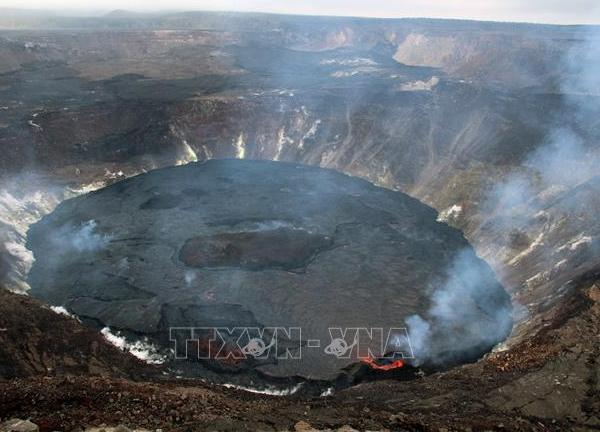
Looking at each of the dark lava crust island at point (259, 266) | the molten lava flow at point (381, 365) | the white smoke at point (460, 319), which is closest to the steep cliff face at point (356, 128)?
the white smoke at point (460, 319)

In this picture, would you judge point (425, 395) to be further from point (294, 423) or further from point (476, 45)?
point (476, 45)

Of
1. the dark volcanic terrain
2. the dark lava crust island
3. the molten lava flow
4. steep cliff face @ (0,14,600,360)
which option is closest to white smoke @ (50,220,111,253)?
the dark lava crust island

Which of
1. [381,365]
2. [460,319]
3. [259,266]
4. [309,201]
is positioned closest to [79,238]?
[259,266]

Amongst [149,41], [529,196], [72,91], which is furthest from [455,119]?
[149,41]

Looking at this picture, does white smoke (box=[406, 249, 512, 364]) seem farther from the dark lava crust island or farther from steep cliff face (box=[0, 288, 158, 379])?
steep cliff face (box=[0, 288, 158, 379])

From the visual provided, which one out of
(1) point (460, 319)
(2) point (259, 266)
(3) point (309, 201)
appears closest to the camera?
(1) point (460, 319)

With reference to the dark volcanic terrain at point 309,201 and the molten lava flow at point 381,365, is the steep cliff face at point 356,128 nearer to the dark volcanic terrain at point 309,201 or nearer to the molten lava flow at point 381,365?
the dark volcanic terrain at point 309,201

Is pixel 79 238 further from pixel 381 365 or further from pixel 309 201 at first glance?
pixel 381 365
